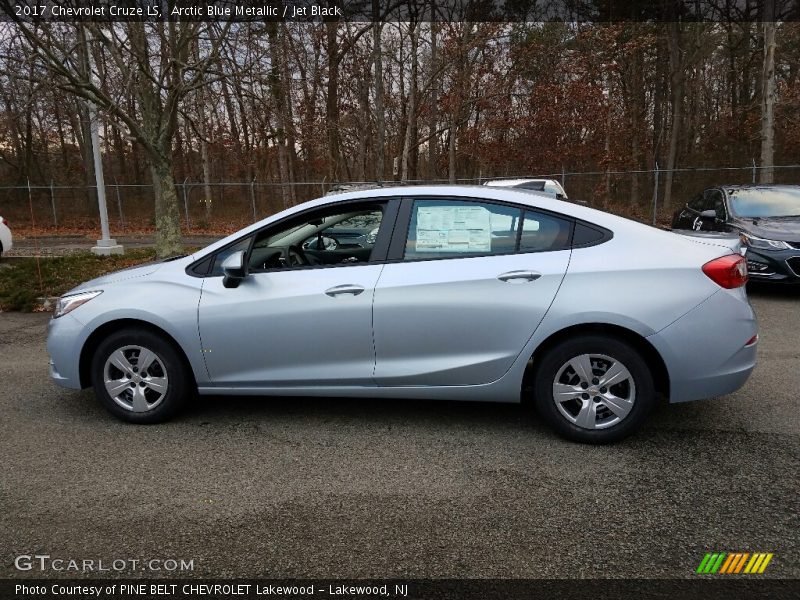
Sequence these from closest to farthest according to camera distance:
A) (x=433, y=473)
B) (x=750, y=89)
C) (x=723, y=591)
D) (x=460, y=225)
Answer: (x=723, y=591) → (x=433, y=473) → (x=460, y=225) → (x=750, y=89)

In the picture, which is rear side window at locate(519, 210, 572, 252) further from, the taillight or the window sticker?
the taillight

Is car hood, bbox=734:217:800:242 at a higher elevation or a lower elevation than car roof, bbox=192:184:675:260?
lower

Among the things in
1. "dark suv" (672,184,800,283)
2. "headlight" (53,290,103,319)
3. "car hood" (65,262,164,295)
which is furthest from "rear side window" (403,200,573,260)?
"dark suv" (672,184,800,283)

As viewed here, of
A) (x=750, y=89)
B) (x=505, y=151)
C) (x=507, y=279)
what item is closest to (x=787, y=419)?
(x=507, y=279)

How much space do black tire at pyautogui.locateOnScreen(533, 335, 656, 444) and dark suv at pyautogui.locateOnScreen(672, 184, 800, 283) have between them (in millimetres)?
4581

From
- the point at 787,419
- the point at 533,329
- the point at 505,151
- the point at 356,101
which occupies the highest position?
the point at 356,101

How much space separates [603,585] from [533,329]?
1554 mm

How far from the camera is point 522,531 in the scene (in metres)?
2.80

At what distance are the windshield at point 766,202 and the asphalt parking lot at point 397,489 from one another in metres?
5.03

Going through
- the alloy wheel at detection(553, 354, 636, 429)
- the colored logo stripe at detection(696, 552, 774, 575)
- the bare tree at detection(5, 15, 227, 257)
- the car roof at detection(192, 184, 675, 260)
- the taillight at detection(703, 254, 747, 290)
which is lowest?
the colored logo stripe at detection(696, 552, 774, 575)

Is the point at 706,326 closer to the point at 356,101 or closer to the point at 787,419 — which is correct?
the point at 787,419
